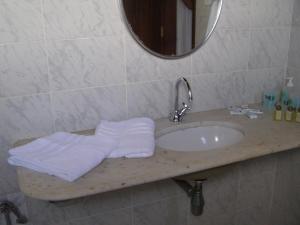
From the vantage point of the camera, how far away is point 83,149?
1164 mm

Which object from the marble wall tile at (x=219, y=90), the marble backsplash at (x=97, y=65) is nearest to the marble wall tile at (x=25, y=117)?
the marble backsplash at (x=97, y=65)

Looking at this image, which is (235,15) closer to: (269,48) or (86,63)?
(269,48)

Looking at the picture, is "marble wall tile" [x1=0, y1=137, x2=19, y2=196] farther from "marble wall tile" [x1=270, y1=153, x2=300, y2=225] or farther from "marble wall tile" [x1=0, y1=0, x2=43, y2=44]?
"marble wall tile" [x1=270, y1=153, x2=300, y2=225]

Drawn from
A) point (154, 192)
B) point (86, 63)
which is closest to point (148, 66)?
point (86, 63)

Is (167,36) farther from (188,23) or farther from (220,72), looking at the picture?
(220,72)

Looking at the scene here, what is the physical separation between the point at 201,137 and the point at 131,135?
1.42 ft

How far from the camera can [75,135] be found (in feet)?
4.28

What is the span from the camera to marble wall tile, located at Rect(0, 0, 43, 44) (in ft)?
3.92

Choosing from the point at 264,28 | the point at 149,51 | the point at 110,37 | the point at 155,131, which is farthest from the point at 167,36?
the point at 264,28

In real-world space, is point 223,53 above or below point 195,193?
above

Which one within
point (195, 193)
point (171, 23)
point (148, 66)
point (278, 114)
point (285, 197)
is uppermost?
point (171, 23)

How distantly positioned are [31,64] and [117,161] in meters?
0.53

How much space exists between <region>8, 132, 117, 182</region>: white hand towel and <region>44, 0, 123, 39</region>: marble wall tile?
423 millimetres

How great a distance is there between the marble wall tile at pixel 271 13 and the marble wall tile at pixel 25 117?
112 cm
